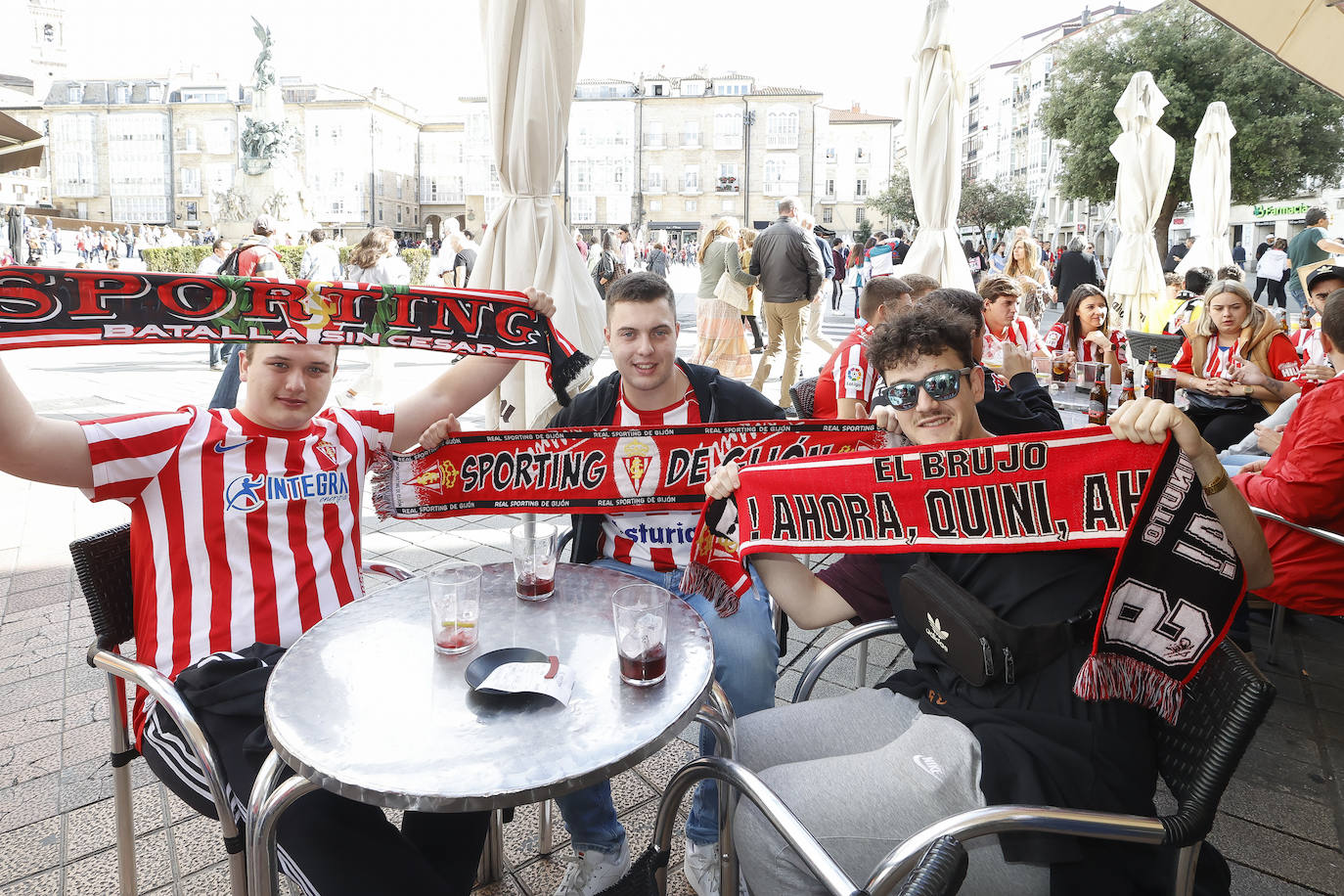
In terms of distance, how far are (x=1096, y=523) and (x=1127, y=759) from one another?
1.61 ft

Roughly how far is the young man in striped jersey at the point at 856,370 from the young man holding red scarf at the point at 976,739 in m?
1.52

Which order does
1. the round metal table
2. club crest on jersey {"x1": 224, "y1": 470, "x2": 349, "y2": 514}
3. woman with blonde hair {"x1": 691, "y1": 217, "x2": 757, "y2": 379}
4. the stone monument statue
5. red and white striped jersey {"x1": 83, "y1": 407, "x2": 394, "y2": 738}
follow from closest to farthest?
the round metal table < red and white striped jersey {"x1": 83, "y1": 407, "x2": 394, "y2": 738} < club crest on jersey {"x1": 224, "y1": 470, "x2": 349, "y2": 514} < woman with blonde hair {"x1": 691, "y1": 217, "x2": 757, "y2": 379} < the stone monument statue

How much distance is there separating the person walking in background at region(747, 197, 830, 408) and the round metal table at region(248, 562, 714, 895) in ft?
23.6

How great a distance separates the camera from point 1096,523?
71.4 inches

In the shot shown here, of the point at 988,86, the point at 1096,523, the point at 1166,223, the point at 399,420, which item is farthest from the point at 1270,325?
the point at 988,86

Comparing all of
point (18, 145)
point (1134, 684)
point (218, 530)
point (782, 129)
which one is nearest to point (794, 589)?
point (1134, 684)

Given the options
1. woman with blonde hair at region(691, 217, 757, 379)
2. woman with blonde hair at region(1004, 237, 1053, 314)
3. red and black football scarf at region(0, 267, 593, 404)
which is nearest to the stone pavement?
red and black football scarf at region(0, 267, 593, 404)

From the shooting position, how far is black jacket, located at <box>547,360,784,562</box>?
9.16ft

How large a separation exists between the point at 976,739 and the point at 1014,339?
4230 mm

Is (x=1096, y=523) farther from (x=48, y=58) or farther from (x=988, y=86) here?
(x=48, y=58)

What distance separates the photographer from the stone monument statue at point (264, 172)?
27.7 m

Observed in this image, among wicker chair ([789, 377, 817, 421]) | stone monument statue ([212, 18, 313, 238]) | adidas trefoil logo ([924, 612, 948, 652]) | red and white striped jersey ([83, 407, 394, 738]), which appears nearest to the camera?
adidas trefoil logo ([924, 612, 948, 652])

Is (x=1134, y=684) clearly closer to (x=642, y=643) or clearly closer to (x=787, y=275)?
(x=642, y=643)

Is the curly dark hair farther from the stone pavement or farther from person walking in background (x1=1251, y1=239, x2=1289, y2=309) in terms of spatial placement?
person walking in background (x1=1251, y1=239, x2=1289, y2=309)
